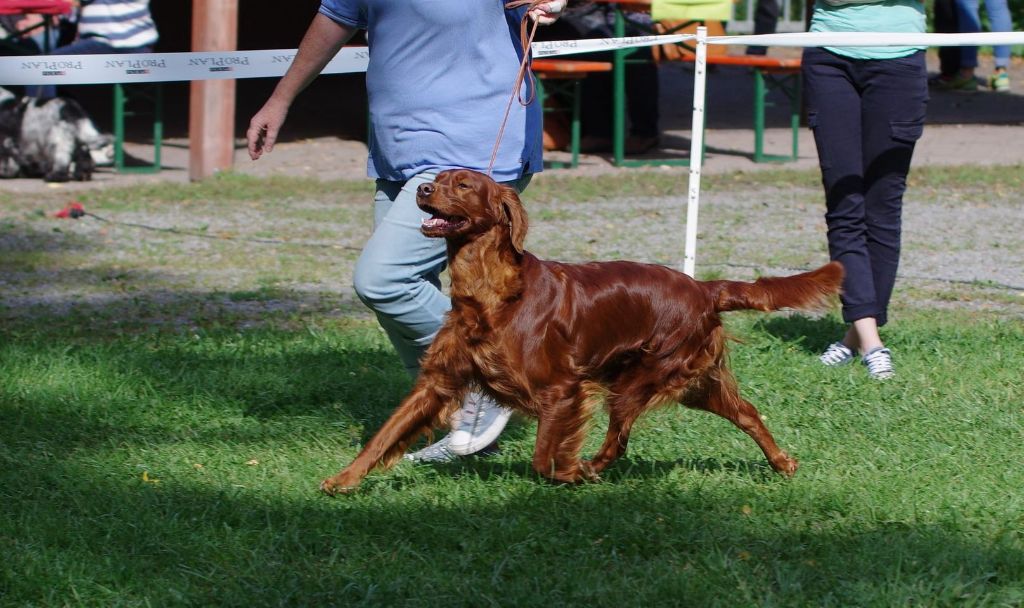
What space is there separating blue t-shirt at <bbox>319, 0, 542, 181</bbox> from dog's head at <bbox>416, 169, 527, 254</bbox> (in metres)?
0.36

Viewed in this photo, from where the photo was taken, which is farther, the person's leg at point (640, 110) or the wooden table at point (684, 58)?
the person's leg at point (640, 110)

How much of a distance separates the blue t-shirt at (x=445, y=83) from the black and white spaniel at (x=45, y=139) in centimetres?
711

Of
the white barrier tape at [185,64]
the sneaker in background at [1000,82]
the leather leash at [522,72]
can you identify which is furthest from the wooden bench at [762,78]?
the leather leash at [522,72]

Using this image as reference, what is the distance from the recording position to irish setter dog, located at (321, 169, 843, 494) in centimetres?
376

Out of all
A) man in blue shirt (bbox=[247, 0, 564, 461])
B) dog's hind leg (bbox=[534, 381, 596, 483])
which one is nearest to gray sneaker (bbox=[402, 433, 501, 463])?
man in blue shirt (bbox=[247, 0, 564, 461])

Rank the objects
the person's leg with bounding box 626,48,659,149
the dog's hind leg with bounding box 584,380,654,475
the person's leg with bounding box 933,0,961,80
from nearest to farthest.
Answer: the dog's hind leg with bounding box 584,380,654,475 < the person's leg with bounding box 626,48,659,149 < the person's leg with bounding box 933,0,961,80

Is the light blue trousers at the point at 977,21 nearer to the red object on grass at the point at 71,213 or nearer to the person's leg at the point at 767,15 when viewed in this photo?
the person's leg at the point at 767,15

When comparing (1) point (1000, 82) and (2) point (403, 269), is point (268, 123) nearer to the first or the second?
(2) point (403, 269)

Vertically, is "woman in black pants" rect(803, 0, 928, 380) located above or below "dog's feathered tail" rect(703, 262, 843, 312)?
above

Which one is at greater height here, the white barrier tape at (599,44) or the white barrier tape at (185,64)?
the white barrier tape at (599,44)

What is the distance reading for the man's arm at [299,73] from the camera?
433 centimetres

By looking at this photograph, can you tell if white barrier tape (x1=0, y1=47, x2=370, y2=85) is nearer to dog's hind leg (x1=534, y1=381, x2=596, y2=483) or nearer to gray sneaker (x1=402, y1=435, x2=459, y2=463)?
gray sneaker (x1=402, y1=435, x2=459, y2=463)

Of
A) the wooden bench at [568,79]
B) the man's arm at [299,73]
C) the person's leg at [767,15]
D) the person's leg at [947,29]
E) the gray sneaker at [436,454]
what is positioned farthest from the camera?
the person's leg at [767,15]

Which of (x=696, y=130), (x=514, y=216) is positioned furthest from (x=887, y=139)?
(x=514, y=216)
